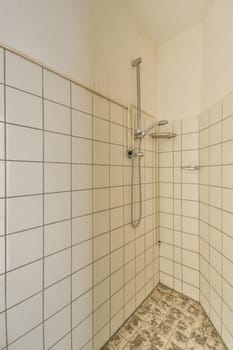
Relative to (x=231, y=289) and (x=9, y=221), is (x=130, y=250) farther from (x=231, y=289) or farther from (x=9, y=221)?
(x=9, y=221)

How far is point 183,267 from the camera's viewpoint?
1.76m

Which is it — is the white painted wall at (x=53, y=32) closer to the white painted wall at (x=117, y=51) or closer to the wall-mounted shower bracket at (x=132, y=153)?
the white painted wall at (x=117, y=51)

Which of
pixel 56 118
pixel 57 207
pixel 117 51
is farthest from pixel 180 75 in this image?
pixel 57 207

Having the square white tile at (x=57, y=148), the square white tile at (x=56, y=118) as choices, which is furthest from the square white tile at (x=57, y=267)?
the square white tile at (x=56, y=118)

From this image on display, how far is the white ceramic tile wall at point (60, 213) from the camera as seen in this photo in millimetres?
800

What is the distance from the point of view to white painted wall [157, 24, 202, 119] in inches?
65.3

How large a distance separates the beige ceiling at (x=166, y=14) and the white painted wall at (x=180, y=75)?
0.32 ft

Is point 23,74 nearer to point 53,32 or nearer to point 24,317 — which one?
point 53,32

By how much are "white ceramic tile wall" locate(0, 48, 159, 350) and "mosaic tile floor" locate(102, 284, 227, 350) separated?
100 millimetres

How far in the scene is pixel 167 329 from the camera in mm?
1391

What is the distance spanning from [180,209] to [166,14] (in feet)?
5.53

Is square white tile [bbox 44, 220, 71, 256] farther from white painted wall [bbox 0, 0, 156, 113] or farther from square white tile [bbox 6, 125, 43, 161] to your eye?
white painted wall [bbox 0, 0, 156, 113]

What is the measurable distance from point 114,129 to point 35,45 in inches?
25.7

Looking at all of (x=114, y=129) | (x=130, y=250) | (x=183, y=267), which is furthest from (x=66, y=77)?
(x=183, y=267)
